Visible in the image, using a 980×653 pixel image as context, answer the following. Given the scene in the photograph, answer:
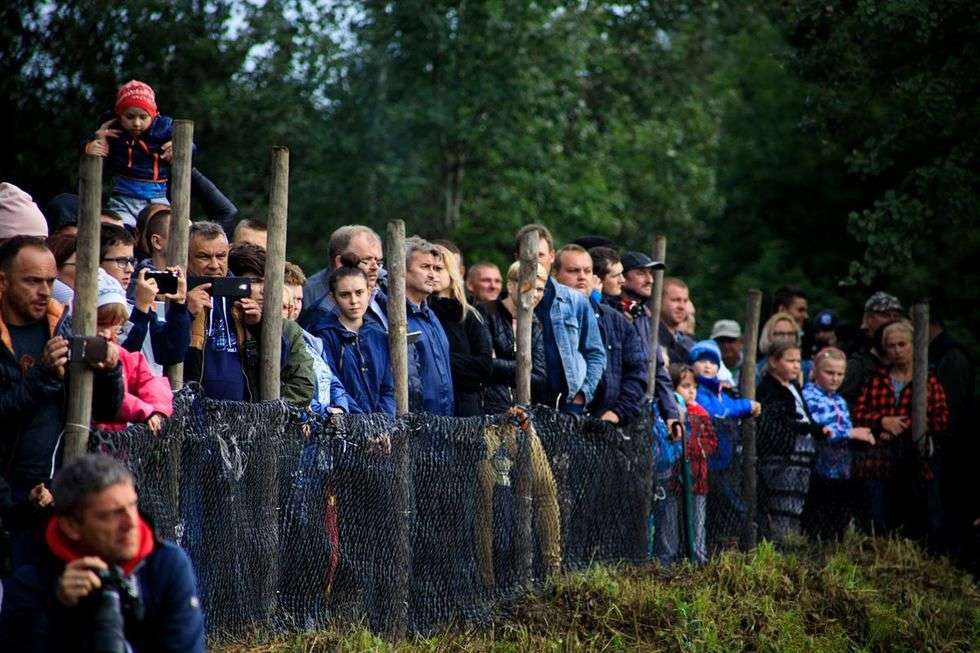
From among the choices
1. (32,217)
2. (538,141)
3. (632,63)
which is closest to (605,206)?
(538,141)

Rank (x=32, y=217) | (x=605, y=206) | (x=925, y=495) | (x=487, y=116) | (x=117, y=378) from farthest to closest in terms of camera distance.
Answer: (x=605, y=206) < (x=487, y=116) < (x=925, y=495) < (x=32, y=217) < (x=117, y=378)

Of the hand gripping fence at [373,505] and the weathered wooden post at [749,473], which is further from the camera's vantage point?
the weathered wooden post at [749,473]

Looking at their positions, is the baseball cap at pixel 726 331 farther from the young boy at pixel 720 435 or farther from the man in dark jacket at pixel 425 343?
the man in dark jacket at pixel 425 343

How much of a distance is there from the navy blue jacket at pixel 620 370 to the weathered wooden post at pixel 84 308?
5.28 meters

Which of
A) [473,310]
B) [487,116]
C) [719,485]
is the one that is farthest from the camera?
[487,116]

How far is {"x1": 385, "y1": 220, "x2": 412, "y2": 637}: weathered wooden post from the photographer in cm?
888

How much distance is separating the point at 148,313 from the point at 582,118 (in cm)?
2450

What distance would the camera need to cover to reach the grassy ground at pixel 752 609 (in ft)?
31.9

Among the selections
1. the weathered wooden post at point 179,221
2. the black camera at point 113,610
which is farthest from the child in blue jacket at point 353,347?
the black camera at point 113,610

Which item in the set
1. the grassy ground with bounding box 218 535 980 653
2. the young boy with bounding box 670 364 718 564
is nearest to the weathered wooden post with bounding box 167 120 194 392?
the grassy ground with bounding box 218 535 980 653

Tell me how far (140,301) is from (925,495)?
826 cm

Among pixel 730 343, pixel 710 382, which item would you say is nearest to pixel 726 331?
pixel 730 343

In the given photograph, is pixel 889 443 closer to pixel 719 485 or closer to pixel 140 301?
pixel 719 485

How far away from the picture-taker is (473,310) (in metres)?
10.7
